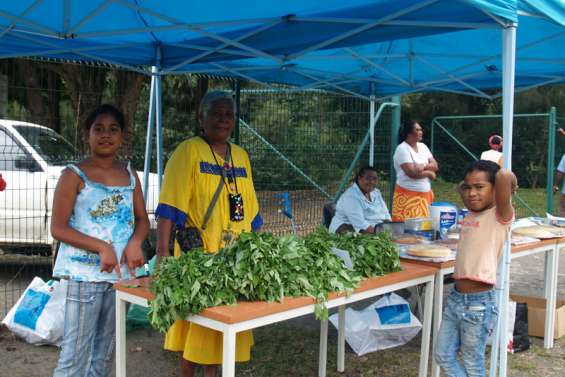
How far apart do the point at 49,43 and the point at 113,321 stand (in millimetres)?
2811

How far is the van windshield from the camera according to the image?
636 cm

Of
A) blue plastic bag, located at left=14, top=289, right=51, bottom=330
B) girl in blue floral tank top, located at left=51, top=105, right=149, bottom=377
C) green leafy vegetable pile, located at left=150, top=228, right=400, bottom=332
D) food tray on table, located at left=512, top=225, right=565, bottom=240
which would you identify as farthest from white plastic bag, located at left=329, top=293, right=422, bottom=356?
blue plastic bag, located at left=14, top=289, right=51, bottom=330

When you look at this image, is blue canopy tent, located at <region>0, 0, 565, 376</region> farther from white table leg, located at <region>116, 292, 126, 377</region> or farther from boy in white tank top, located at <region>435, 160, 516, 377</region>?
white table leg, located at <region>116, 292, 126, 377</region>

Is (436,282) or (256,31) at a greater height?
(256,31)

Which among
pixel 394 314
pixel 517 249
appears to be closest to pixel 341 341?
pixel 394 314

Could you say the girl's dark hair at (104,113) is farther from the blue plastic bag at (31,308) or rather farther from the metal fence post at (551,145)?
the metal fence post at (551,145)

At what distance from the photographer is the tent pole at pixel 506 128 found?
9.78ft

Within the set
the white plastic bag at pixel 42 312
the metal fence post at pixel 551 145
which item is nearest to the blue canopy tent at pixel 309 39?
the white plastic bag at pixel 42 312

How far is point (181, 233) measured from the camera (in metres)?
3.10

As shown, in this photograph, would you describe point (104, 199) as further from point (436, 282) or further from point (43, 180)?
point (43, 180)

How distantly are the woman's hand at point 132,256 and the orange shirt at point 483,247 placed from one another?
1634mm

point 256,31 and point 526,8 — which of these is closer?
point 526,8

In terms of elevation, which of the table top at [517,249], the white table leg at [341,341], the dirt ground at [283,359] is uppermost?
the table top at [517,249]

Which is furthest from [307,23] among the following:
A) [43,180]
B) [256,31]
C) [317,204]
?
[317,204]
